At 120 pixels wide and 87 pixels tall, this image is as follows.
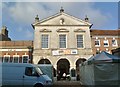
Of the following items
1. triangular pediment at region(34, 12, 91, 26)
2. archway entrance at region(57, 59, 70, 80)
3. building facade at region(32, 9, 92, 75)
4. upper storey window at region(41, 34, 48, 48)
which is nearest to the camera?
building facade at region(32, 9, 92, 75)

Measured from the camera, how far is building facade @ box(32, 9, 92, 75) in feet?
112

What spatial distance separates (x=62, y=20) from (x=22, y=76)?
2189 centimetres

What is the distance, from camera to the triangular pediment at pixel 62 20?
35.3 metres

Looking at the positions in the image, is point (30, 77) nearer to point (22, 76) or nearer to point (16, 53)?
point (22, 76)

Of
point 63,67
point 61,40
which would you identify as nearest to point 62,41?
point 61,40

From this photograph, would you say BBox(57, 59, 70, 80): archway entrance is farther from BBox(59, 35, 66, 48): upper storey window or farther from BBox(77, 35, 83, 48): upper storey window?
BBox(77, 35, 83, 48): upper storey window

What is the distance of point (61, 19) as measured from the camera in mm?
35375

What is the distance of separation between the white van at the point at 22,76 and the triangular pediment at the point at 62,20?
20.9m

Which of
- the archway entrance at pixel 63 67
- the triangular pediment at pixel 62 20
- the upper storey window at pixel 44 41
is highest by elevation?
the triangular pediment at pixel 62 20

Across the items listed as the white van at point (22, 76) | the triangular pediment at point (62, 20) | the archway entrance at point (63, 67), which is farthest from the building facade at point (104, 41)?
the white van at point (22, 76)

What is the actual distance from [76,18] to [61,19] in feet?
8.38

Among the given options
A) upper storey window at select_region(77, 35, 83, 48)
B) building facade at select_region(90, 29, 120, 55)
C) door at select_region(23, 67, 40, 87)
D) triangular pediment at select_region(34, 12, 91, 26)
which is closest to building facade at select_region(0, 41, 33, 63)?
triangular pediment at select_region(34, 12, 91, 26)

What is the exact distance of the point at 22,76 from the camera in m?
14.6

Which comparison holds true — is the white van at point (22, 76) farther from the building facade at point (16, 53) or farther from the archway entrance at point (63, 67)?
the archway entrance at point (63, 67)
